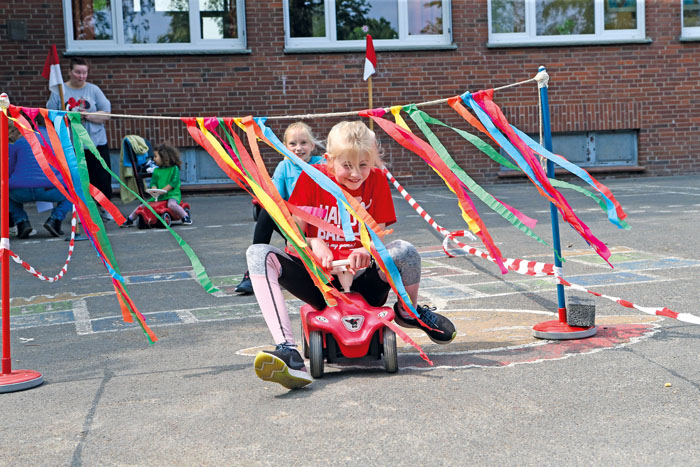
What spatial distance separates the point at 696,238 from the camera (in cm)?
802

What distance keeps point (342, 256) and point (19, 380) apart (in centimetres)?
160

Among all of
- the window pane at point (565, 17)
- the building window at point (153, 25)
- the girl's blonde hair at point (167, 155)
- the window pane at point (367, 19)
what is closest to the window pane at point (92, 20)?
the building window at point (153, 25)

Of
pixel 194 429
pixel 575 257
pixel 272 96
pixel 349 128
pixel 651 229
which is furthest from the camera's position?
pixel 272 96

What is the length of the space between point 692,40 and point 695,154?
2054mm

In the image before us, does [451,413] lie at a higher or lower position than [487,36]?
lower

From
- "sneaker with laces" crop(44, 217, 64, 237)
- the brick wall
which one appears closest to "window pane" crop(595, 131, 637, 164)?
the brick wall

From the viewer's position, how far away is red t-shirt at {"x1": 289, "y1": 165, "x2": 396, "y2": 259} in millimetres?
4262

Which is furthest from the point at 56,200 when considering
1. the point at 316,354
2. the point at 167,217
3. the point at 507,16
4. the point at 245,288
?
the point at 507,16

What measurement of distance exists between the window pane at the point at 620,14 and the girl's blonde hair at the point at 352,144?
12949mm

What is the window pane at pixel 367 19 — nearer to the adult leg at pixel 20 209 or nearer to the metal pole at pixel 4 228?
the adult leg at pixel 20 209

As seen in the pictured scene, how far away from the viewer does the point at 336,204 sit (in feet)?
14.1

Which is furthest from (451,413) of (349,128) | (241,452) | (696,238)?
(696,238)

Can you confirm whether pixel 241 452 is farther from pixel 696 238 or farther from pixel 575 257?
pixel 696 238

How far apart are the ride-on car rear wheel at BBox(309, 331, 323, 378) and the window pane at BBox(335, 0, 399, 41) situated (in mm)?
11742
